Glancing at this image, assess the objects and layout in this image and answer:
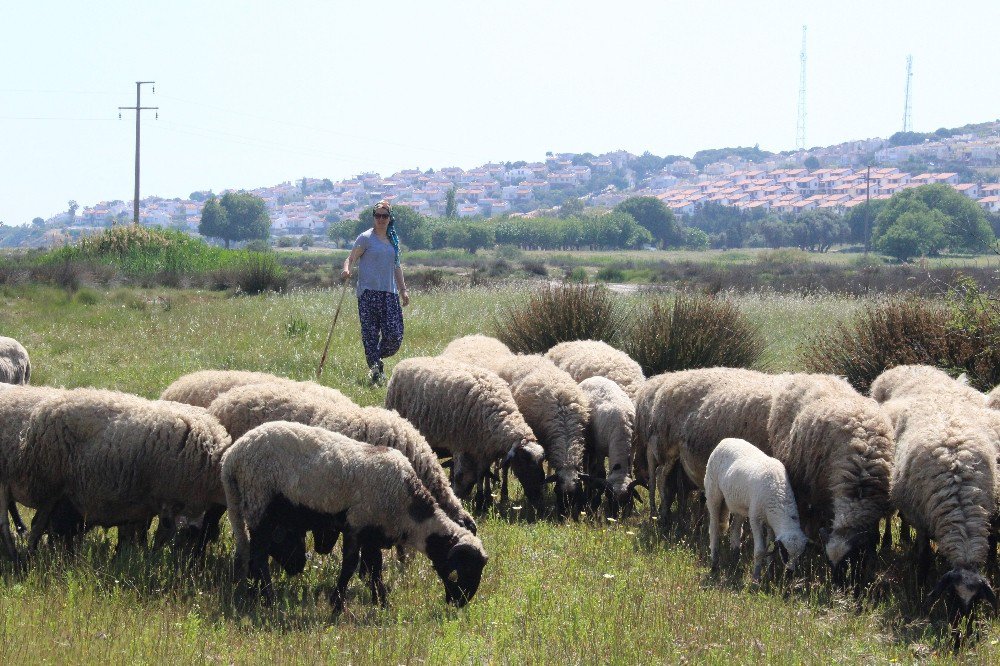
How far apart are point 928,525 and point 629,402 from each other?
13.4 ft

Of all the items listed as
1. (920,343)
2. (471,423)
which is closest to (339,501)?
(471,423)

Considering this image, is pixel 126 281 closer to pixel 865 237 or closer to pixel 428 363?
pixel 428 363

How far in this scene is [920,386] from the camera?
31.3 feet

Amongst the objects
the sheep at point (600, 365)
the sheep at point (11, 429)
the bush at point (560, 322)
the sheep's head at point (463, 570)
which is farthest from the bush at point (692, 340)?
the sheep at point (11, 429)

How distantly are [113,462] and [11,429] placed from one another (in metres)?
0.79

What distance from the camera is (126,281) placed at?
33938 mm

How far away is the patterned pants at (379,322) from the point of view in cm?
1445

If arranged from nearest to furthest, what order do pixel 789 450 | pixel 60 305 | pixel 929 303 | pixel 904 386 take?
pixel 789 450
pixel 904 386
pixel 929 303
pixel 60 305

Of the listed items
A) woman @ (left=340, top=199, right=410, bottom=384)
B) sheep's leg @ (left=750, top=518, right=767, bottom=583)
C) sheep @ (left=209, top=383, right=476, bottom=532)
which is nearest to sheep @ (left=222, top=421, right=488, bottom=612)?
sheep @ (left=209, top=383, right=476, bottom=532)

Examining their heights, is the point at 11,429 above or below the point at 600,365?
below

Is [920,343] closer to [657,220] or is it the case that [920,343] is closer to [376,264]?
[376,264]

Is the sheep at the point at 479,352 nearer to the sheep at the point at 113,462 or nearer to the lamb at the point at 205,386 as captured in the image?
the lamb at the point at 205,386

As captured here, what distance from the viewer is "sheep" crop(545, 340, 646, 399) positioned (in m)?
12.2

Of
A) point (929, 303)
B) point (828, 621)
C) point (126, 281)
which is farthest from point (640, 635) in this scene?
point (126, 281)
